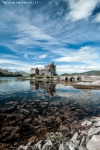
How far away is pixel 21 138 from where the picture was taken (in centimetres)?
1045

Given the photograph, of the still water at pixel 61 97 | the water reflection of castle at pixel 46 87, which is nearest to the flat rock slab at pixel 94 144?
the still water at pixel 61 97

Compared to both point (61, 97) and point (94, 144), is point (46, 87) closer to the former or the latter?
point (61, 97)

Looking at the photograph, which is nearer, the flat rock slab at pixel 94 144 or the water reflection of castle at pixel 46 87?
the flat rock slab at pixel 94 144

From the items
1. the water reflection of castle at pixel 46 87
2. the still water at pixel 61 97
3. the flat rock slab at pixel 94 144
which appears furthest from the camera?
the water reflection of castle at pixel 46 87

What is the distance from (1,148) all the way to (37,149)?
3.48 meters

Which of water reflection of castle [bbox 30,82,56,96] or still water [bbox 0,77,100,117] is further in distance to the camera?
water reflection of castle [bbox 30,82,56,96]

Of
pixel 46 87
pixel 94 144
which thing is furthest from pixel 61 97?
pixel 46 87

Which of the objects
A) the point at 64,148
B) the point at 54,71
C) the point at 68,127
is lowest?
the point at 68,127

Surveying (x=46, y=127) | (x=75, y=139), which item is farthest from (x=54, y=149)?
(x=46, y=127)

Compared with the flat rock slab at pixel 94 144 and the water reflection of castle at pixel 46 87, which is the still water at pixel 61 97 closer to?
the water reflection of castle at pixel 46 87

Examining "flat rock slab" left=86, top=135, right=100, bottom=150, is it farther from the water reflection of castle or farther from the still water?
the water reflection of castle

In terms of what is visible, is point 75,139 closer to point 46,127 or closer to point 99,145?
point 99,145

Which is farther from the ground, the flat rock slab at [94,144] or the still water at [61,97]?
the flat rock slab at [94,144]

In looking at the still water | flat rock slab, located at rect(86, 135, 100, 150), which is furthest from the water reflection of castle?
flat rock slab, located at rect(86, 135, 100, 150)
